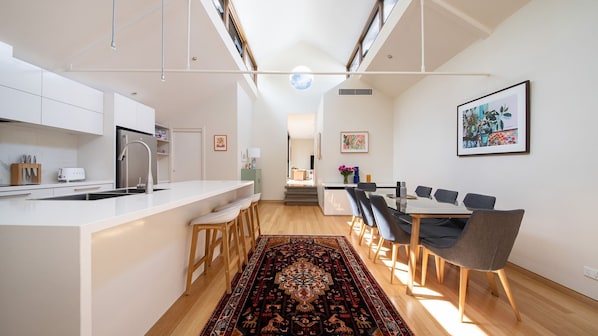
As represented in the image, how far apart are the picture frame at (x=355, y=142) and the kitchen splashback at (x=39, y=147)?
17.2 feet

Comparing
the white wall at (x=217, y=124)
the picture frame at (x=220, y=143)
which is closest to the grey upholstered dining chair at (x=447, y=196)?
the white wall at (x=217, y=124)

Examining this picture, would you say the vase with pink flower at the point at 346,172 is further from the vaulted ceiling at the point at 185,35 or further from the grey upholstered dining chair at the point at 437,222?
the grey upholstered dining chair at the point at 437,222

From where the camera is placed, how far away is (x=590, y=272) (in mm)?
1887

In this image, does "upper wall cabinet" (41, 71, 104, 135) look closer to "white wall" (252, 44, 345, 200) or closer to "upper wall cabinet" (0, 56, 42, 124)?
"upper wall cabinet" (0, 56, 42, 124)

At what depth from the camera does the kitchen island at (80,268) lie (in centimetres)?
83

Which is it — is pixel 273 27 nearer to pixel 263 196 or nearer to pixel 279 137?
pixel 279 137

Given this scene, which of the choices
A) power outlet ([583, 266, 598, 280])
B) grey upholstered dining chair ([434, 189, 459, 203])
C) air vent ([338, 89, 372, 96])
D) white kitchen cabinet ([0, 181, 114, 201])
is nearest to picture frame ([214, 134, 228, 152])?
white kitchen cabinet ([0, 181, 114, 201])

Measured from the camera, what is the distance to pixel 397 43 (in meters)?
3.91

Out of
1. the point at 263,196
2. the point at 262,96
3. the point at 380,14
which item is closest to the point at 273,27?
the point at 262,96

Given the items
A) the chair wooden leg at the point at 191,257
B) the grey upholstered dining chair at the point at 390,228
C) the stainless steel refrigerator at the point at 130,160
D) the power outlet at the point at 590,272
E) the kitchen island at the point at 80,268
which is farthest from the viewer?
the stainless steel refrigerator at the point at 130,160

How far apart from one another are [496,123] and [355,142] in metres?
3.22

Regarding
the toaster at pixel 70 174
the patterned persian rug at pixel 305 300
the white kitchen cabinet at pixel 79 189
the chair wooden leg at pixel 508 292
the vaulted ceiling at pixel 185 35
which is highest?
the vaulted ceiling at pixel 185 35

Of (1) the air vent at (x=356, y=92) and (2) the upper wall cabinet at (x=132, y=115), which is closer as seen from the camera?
(2) the upper wall cabinet at (x=132, y=115)

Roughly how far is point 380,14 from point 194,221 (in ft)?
16.8
